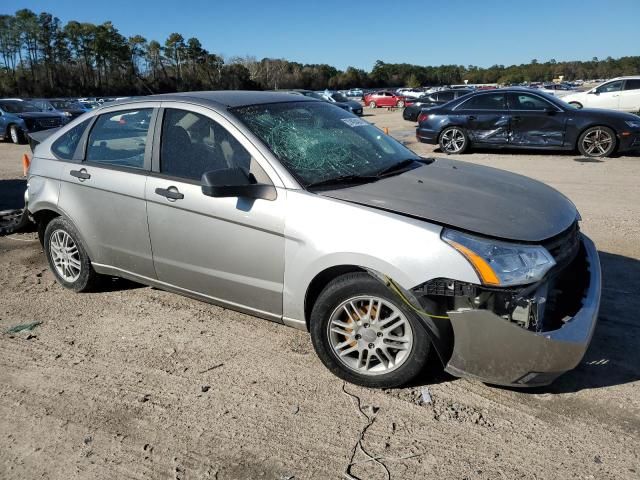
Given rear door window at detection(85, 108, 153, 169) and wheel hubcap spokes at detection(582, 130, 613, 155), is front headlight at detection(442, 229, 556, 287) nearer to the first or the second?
rear door window at detection(85, 108, 153, 169)

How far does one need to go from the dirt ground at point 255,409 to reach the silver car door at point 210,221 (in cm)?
44

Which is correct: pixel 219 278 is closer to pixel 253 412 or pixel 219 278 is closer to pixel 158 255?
pixel 158 255

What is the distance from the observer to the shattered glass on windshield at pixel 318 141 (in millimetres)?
3391

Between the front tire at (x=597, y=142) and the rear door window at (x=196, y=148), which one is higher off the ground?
the rear door window at (x=196, y=148)

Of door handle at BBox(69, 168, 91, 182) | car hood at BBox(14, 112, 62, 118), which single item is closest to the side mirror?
door handle at BBox(69, 168, 91, 182)

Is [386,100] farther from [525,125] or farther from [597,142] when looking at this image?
[597,142]

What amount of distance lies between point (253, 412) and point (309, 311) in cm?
69

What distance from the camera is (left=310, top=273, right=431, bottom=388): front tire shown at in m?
2.88

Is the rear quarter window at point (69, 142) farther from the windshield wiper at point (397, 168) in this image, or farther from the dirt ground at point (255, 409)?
the windshield wiper at point (397, 168)

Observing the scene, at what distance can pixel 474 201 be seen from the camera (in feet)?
10.3

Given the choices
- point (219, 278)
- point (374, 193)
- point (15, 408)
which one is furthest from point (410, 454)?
point (15, 408)

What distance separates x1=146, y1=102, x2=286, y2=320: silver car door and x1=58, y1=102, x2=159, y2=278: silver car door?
0.14 meters

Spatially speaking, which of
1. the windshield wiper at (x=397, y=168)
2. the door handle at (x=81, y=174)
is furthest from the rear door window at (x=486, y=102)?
the door handle at (x=81, y=174)

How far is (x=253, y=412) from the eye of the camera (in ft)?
9.56
